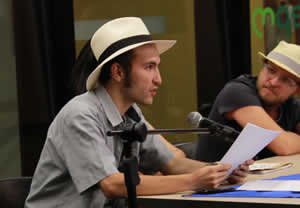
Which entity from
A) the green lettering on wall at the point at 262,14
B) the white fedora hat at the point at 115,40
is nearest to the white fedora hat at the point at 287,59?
the white fedora hat at the point at 115,40

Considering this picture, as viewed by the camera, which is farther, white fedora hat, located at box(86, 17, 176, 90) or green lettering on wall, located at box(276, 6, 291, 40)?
green lettering on wall, located at box(276, 6, 291, 40)

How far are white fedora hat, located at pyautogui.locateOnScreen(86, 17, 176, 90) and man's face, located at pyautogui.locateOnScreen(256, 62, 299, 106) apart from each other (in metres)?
1.21

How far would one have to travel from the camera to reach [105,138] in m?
2.62

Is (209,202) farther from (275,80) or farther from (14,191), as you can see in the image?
(275,80)

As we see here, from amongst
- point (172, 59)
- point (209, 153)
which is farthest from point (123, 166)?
point (172, 59)

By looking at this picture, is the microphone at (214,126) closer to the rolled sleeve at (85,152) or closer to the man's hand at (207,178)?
the man's hand at (207,178)

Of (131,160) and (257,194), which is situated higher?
(131,160)

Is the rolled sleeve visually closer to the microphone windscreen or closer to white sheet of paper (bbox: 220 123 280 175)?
the microphone windscreen

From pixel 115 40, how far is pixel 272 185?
36.9 inches

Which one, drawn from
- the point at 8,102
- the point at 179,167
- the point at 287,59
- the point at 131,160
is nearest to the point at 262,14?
the point at 287,59

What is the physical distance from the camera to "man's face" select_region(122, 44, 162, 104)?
8.95 ft

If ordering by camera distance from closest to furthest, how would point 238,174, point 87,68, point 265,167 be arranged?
point 238,174, point 265,167, point 87,68

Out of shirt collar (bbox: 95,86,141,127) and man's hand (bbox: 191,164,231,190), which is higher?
shirt collar (bbox: 95,86,141,127)

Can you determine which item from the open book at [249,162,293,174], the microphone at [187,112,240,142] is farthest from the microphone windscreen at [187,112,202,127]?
the open book at [249,162,293,174]
